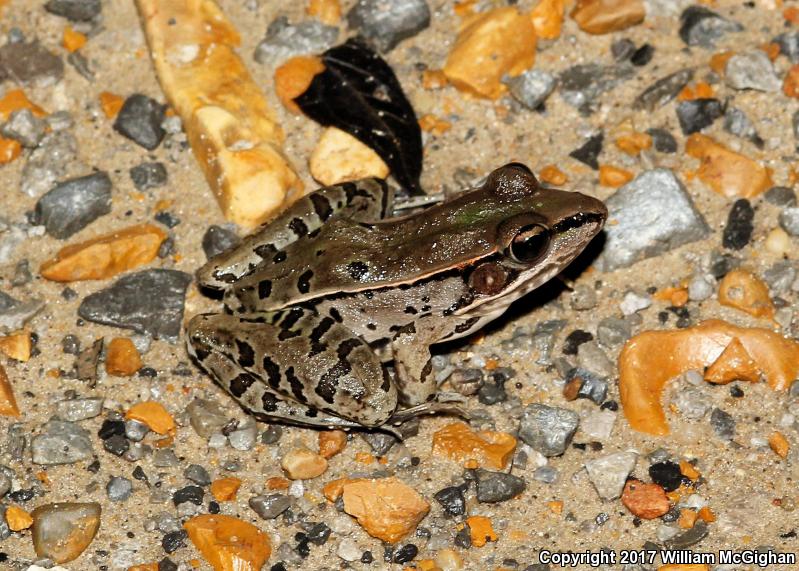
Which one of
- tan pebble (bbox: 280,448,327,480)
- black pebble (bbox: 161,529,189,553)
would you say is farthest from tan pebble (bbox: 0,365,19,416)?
tan pebble (bbox: 280,448,327,480)

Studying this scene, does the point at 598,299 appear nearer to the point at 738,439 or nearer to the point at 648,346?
the point at 648,346

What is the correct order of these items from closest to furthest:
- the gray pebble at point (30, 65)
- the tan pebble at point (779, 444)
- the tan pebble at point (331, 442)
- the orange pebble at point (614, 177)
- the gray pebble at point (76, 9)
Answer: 1. the tan pebble at point (779, 444)
2. the tan pebble at point (331, 442)
3. the orange pebble at point (614, 177)
4. the gray pebble at point (30, 65)
5. the gray pebble at point (76, 9)

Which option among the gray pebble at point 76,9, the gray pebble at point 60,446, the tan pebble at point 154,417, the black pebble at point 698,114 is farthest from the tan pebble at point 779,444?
the gray pebble at point 76,9

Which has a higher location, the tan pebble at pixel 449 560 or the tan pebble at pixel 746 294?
the tan pebble at pixel 746 294

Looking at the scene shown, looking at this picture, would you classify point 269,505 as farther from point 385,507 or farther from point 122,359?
point 122,359

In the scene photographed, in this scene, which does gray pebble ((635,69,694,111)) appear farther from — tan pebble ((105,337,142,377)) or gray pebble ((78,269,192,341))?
tan pebble ((105,337,142,377))

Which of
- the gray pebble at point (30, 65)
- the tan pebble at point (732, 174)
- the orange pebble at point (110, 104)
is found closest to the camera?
the tan pebble at point (732, 174)

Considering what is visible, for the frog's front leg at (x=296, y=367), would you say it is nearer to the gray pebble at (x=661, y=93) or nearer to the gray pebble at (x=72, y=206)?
the gray pebble at (x=72, y=206)
